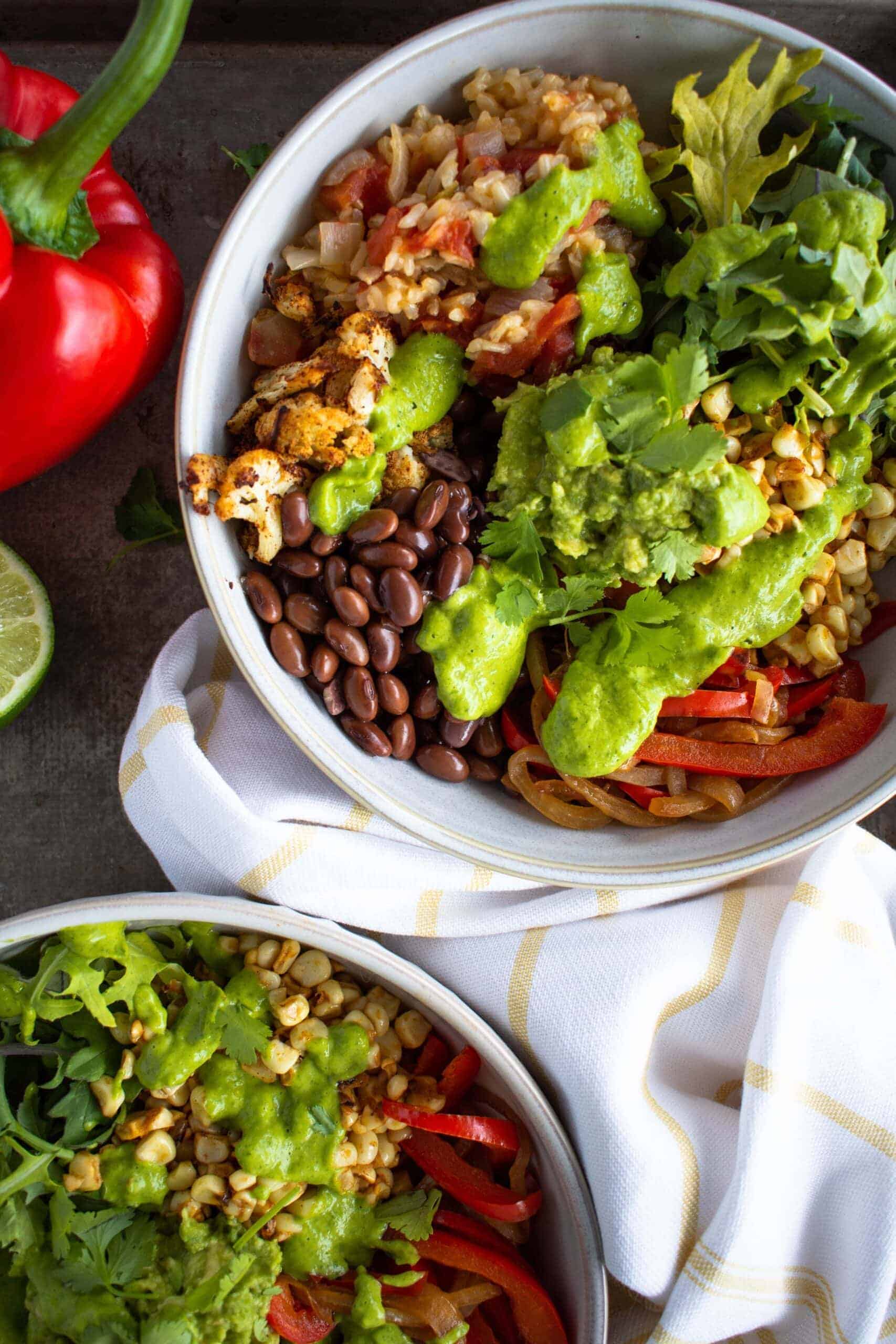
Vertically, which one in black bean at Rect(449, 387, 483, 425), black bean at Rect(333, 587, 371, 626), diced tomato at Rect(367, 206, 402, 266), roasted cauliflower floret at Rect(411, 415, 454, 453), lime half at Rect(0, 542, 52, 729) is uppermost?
diced tomato at Rect(367, 206, 402, 266)

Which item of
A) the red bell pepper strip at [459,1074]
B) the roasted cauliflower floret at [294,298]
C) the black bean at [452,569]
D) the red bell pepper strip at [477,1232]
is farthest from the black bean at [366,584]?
the red bell pepper strip at [477,1232]

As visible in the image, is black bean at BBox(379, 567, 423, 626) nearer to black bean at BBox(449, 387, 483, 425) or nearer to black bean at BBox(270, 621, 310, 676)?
black bean at BBox(270, 621, 310, 676)

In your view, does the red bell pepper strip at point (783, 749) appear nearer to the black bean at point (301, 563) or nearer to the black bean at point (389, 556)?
the black bean at point (389, 556)

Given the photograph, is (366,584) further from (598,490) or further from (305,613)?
(598,490)

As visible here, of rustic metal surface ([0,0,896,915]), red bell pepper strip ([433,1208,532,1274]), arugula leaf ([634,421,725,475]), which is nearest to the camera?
arugula leaf ([634,421,725,475])

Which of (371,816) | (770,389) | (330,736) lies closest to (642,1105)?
(371,816)

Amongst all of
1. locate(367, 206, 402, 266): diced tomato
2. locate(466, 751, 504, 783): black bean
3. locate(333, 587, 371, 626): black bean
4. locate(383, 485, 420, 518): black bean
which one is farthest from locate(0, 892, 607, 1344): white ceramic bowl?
locate(367, 206, 402, 266): diced tomato
